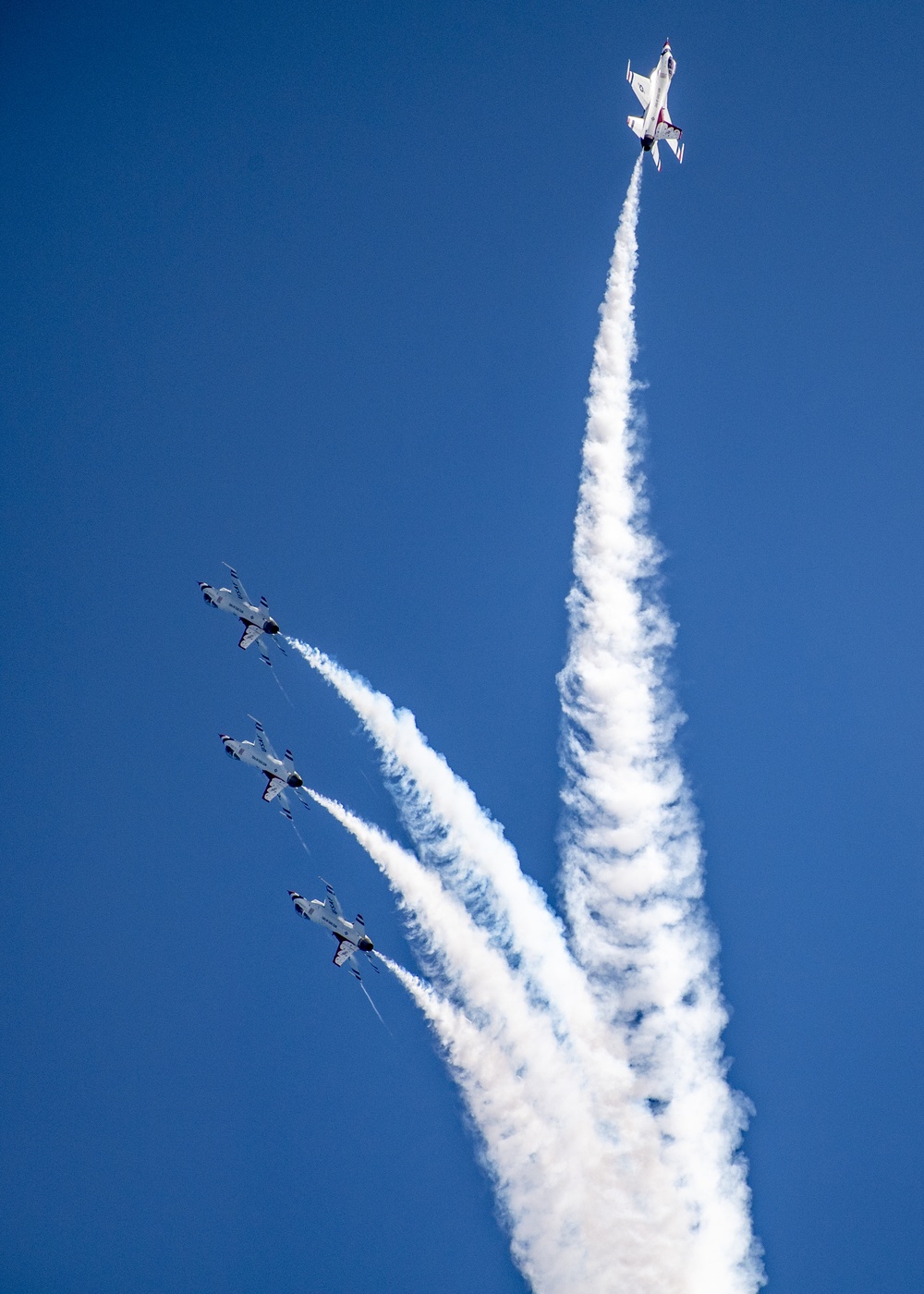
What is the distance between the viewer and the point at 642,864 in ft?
113

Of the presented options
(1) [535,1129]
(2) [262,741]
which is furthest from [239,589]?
(1) [535,1129]

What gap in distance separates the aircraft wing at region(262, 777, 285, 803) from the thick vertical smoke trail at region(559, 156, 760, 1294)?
8072 mm

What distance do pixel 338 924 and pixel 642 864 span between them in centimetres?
859

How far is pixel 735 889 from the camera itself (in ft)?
121

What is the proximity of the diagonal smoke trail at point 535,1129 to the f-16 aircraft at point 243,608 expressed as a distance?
6.74 m

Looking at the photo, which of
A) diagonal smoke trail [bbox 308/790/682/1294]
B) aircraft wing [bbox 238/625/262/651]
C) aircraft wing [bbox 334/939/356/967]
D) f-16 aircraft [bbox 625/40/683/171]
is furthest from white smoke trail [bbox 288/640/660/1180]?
f-16 aircraft [bbox 625/40/683/171]

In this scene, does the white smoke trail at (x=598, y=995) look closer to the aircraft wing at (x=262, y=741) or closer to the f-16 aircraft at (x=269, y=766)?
the f-16 aircraft at (x=269, y=766)

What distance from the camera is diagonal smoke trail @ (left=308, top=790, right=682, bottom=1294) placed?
33.5m

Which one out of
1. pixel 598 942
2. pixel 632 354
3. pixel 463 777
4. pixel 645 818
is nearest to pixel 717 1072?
pixel 598 942

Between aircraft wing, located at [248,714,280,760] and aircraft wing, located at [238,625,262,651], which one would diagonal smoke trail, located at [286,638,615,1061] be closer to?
aircraft wing, located at [238,625,262,651]

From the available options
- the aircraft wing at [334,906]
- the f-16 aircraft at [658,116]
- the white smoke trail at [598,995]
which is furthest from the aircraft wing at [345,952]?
the f-16 aircraft at [658,116]

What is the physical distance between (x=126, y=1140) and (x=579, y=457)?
25.9m

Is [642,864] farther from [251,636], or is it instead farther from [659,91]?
[659,91]

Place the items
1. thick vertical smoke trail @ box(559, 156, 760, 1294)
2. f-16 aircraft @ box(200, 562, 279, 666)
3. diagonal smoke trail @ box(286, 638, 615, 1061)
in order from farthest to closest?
f-16 aircraft @ box(200, 562, 279, 666) < diagonal smoke trail @ box(286, 638, 615, 1061) < thick vertical smoke trail @ box(559, 156, 760, 1294)
